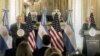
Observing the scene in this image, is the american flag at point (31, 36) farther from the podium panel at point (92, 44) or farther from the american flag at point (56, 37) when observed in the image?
the podium panel at point (92, 44)

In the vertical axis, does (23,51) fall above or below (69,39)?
above

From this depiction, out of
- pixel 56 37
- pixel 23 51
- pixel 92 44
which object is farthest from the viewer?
pixel 92 44

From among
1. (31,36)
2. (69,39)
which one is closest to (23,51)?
(31,36)

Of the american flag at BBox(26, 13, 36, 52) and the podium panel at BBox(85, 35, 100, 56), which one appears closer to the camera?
the american flag at BBox(26, 13, 36, 52)

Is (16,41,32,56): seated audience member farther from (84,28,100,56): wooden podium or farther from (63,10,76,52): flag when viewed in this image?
(84,28,100,56): wooden podium

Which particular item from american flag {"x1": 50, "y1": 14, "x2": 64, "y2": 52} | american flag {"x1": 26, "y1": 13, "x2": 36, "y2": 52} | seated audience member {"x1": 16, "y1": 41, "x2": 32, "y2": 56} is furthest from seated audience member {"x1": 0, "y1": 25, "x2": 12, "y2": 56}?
seated audience member {"x1": 16, "y1": 41, "x2": 32, "y2": 56}

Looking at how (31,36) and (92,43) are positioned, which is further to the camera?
(92,43)

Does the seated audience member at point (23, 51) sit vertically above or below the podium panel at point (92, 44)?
above

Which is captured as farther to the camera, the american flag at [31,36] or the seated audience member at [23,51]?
the american flag at [31,36]

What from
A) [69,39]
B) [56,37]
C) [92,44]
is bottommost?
[92,44]

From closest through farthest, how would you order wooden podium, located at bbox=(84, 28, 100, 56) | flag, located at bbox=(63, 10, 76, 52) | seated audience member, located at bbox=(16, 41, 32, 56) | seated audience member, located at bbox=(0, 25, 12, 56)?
seated audience member, located at bbox=(16, 41, 32, 56) → seated audience member, located at bbox=(0, 25, 12, 56) → flag, located at bbox=(63, 10, 76, 52) → wooden podium, located at bbox=(84, 28, 100, 56)

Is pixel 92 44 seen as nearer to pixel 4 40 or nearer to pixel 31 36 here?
pixel 31 36

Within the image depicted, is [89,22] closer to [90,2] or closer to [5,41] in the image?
[90,2]

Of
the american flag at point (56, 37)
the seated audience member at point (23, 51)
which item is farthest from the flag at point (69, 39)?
the seated audience member at point (23, 51)
